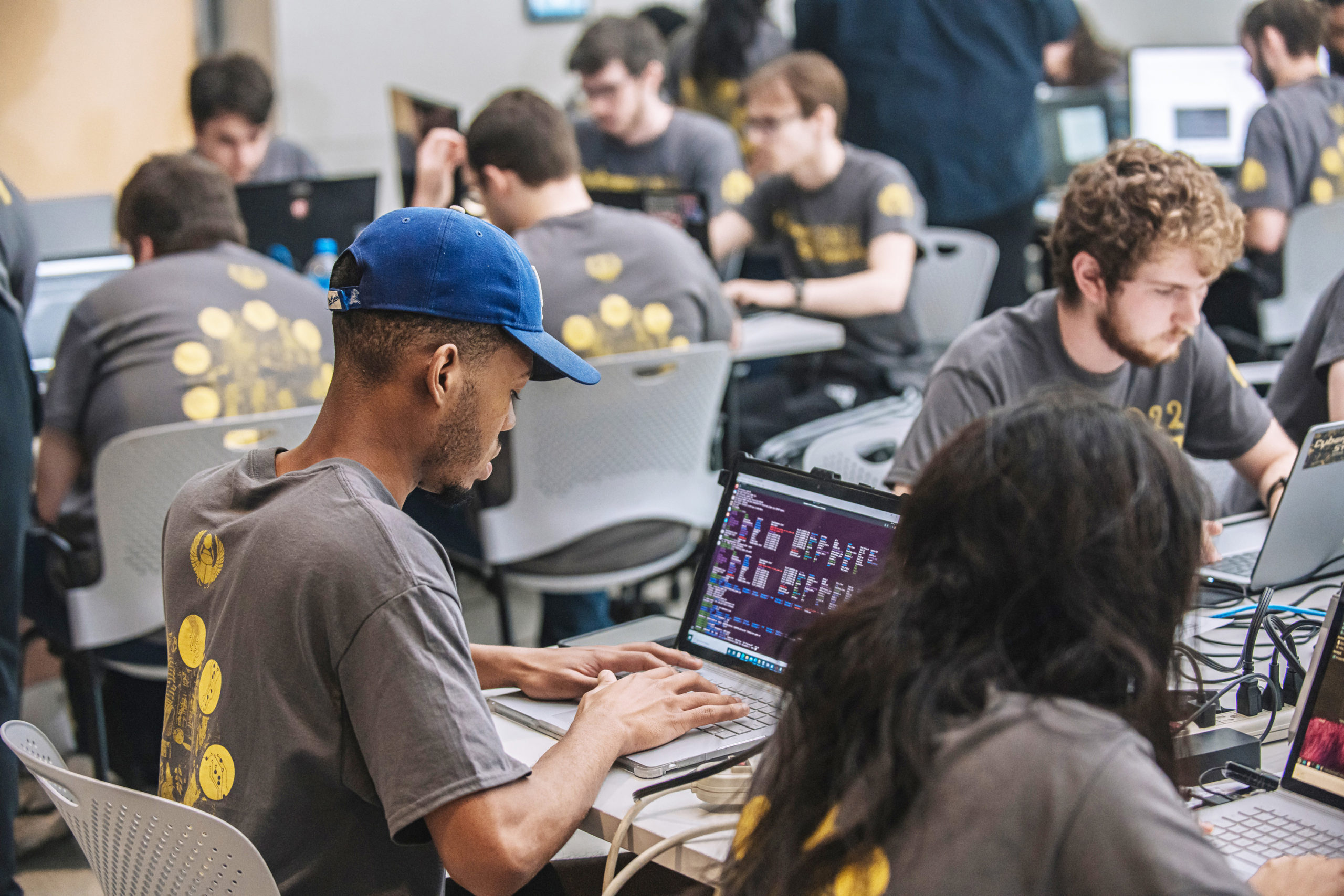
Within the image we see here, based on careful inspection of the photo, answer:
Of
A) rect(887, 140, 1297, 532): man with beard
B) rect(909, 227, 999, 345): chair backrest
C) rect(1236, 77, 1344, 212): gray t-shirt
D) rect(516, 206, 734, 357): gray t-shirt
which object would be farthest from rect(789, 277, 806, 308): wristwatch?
rect(1236, 77, 1344, 212): gray t-shirt

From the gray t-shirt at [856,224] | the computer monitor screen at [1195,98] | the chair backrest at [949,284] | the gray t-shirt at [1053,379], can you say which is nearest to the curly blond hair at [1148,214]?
the gray t-shirt at [1053,379]

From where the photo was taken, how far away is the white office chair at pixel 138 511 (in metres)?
2.20

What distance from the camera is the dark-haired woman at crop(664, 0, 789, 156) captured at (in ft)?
16.2

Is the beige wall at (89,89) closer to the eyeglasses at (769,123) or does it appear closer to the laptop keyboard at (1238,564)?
the eyeglasses at (769,123)

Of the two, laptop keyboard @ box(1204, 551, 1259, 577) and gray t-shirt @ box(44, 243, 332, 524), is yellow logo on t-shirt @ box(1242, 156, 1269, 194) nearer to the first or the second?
laptop keyboard @ box(1204, 551, 1259, 577)

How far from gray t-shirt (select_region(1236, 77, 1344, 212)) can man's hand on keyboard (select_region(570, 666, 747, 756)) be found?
11.1 ft

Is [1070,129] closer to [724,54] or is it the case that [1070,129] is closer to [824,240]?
[724,54]

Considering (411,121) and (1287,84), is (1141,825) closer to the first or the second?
(411,121)

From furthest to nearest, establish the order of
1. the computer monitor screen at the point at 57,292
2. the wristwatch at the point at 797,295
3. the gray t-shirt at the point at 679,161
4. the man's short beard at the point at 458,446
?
the gray t-shirt at the point at 679,161, the wristwatch at the point at 797,295, the computer monitor screen at the point at 57,292, the man's short beard at the point at 458,446

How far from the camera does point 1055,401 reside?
0.91 m

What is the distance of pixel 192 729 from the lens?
1276mm

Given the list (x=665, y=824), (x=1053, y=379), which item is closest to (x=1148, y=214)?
(x=1053, y=379)

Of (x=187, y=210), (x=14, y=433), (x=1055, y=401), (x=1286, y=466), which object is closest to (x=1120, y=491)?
(x=1055, y=401)

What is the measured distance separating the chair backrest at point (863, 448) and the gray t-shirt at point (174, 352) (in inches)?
40.5
